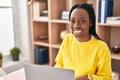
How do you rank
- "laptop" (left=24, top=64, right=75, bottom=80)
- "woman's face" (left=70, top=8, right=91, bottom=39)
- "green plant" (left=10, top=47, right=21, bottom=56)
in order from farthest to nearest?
"green plant" (left=10, top=47, right=21, bottom=56)
"woman's face" (left=70, top=8, right=91, bottom=39)
"laptop" (left=24, top=64, right=75, bottom=80)

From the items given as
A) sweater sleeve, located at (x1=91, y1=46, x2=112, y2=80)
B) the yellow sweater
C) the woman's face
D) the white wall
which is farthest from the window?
sweater sleeve, located at (x1=91, y1=46, x2=112, y2=80)

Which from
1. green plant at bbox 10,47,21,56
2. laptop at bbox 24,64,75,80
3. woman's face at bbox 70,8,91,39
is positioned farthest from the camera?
green plant at bbox 10,47,21,56

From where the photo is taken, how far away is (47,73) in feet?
3.27

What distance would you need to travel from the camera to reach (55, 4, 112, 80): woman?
108 centimetres

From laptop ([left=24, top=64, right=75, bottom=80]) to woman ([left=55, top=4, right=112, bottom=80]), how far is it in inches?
6.4

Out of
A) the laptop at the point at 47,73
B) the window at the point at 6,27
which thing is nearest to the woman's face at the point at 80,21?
the laptop at the point at 47,73

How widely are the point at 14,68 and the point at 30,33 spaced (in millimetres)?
571

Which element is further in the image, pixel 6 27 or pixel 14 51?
pixel 6 27

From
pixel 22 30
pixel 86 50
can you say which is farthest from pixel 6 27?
pixel 86 50

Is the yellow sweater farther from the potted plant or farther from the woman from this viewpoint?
the potted plant

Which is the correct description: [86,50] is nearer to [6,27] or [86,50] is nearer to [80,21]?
[80,21]

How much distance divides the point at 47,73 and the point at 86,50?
33 centimetres

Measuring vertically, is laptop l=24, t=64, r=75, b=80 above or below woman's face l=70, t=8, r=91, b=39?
below

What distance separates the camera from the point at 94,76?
3.51ft
